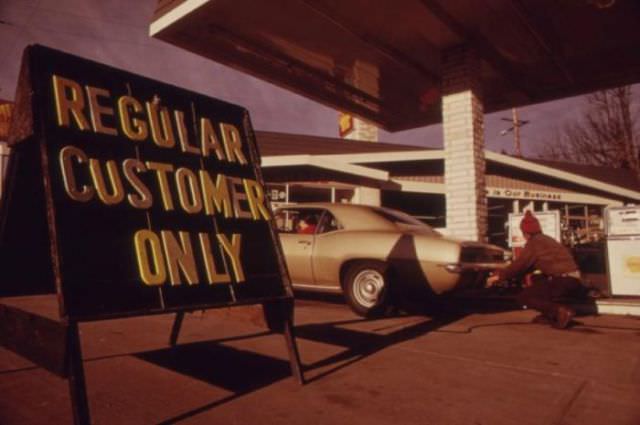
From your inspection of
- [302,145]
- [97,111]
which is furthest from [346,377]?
[302,145]

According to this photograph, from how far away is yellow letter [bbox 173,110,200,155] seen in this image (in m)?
3.24

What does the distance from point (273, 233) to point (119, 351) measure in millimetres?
2102

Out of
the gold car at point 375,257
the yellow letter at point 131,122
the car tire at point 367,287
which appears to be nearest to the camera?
the yellow letter at point 131,122

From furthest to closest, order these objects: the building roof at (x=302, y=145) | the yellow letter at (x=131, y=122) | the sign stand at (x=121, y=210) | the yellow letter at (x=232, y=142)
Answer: the building roof at (x=302, y=145), the yellow letter at (x=232, y=142), the yellow letter at (x=131, y=122), the sign stand at (x=121, y=210)

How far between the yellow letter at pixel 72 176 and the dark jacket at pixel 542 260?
192 inches

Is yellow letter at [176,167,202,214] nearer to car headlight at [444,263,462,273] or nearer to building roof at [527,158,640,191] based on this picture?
car headlight at [444,263,462,273]

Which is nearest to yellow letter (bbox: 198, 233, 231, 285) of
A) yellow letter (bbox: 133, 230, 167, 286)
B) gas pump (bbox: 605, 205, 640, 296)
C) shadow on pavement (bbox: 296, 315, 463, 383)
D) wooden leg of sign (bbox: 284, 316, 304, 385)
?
yellow letter (bbox: 133, 230, 167, 286)

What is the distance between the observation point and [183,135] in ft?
10.7

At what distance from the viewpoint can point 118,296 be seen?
2.62 meters

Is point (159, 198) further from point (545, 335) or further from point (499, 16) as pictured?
point (499, 16)

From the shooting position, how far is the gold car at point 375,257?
6160 millimetres

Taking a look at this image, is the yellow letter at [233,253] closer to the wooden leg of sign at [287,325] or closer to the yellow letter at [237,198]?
the yellow letter at [237,198]

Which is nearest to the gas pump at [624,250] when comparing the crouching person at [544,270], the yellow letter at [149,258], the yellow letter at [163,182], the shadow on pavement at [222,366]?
the crouching person at [544,270]

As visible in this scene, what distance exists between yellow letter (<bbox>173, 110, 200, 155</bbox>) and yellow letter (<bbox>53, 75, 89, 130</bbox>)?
2.02ft
